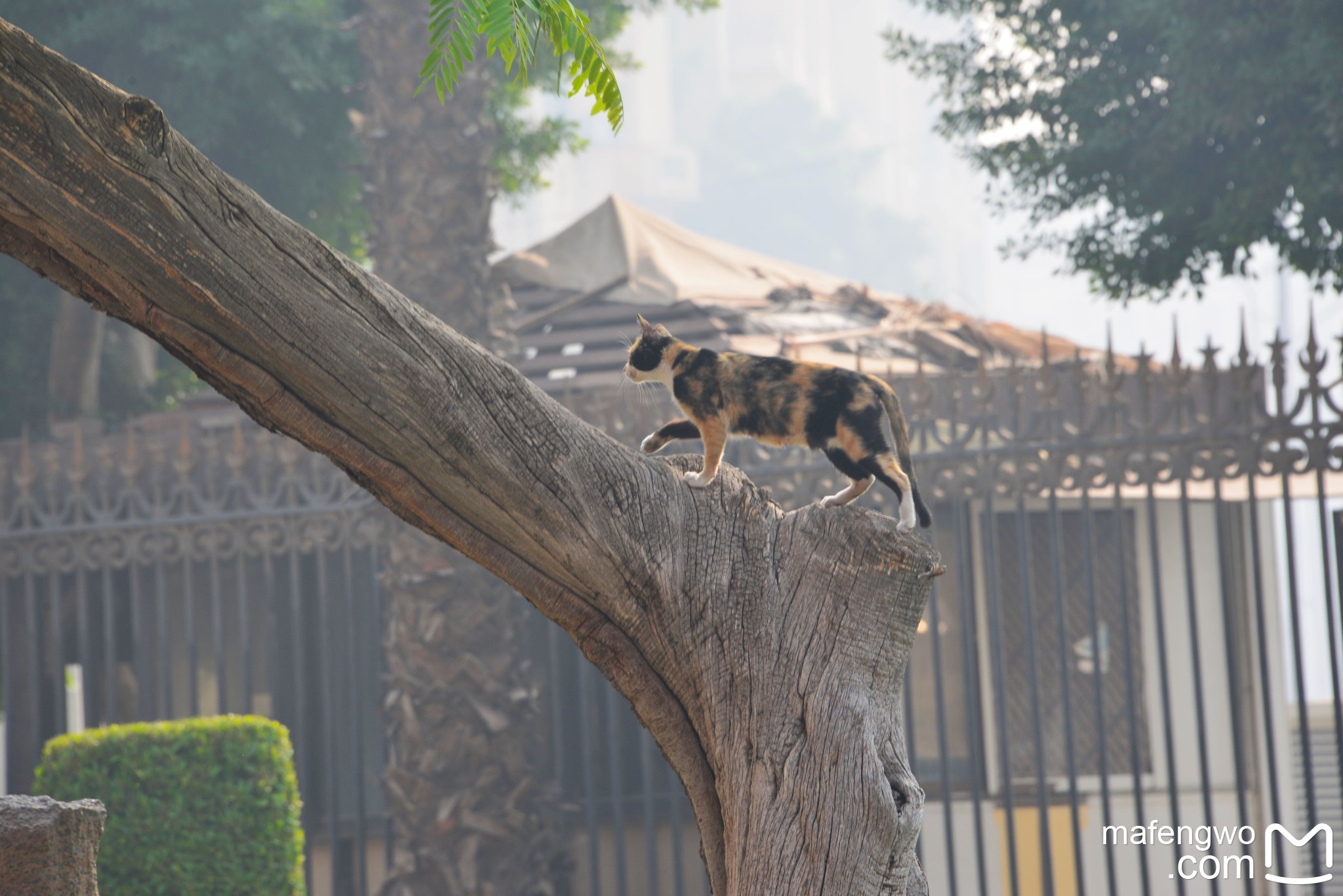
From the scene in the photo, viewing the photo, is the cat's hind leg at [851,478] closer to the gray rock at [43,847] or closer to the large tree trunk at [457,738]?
the gray rock at [43,847]

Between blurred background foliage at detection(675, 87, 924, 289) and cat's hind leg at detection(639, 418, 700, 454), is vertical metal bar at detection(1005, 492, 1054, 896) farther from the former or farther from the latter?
blurred background foliage at detection(675, 87, 924, 289)

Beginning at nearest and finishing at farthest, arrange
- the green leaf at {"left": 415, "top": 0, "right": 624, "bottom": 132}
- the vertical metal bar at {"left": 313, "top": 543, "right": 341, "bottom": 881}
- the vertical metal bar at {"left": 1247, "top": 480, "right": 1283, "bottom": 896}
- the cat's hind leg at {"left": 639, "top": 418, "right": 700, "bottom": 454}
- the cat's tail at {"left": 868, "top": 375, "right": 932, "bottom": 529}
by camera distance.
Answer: the green leaf at {"left": 415, "top": 0, "right": 624, "bottom": 132}, the cat's tail at {"left": 868, "top": 375, "right": 932, "bottom": 529}, the cat's hind leg at {"left": 639, "top": 418, "right": 700, "bottom": 454}, the vertical metal bar at {"left": 1247, "top": 480, "right": 1283, "bottom": 896}, the vertical metal bar at {"left": 313, "top": 543, "right": 341, "bottom": 881}

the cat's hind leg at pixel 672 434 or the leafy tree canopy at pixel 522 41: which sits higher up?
the leafy tree canopy at pixel 522 41

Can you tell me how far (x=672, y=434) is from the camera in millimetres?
2785

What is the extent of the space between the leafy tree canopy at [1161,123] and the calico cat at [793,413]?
5179mm

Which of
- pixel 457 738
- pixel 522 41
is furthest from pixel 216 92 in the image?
pixel 522 41

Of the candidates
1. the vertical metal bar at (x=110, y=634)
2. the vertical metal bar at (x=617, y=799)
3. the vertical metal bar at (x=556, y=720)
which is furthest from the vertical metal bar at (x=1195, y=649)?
the vertical metal bar at (x=110, y=634)

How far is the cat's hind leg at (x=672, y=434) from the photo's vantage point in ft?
9.11

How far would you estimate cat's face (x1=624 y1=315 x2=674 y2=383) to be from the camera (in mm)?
2826

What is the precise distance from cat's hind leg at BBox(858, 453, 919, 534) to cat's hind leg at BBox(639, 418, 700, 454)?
18.3 inches

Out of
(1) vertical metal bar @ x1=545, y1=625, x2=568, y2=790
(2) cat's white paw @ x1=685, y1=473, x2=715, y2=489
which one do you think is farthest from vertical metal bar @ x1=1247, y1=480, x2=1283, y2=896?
(2) cat's white paw @ x1=685, y1=473, x2=715, y2=489

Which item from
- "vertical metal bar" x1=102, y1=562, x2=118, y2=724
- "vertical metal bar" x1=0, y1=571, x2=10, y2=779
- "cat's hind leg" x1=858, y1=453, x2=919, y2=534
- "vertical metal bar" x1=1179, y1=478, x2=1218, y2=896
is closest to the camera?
"cat's hind leg" x1=858, y1=453, x2=919, y2=534

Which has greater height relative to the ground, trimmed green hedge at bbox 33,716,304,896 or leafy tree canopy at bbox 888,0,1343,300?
leafy tree canopy at bbox 888,0,1343,300

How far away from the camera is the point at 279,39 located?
31.8ft
